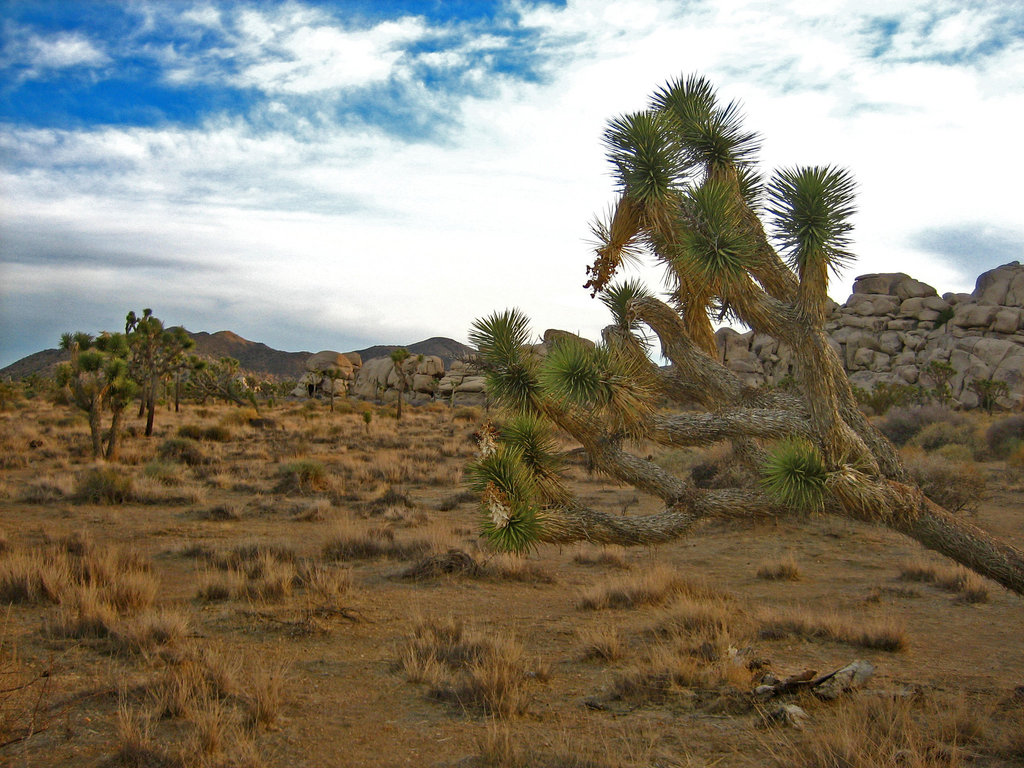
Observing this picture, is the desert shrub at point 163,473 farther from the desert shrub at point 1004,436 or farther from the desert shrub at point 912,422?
the desert shrub at point 1004,436

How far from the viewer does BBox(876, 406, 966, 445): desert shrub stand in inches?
948

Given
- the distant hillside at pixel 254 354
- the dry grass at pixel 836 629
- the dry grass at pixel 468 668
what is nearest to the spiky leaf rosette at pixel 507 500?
the dry grass at pixel 468 668

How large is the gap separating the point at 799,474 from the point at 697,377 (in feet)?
4.99

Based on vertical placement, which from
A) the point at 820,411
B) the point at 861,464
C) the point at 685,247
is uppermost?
the point at 685,247

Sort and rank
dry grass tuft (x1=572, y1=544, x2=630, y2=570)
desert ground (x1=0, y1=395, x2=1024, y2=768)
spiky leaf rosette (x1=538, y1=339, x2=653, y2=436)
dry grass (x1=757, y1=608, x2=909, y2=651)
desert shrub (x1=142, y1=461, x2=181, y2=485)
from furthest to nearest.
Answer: desert shrub (x1=142, y1=461, x2=181, y2=485) < dry grass tuft (x1=572, y1=544, x2=630, y2=570) < dry grass (x1=757, y1=608, x2=909, y2=651) < spiky leaf rosette (x1=538, y1=339, x2=653, y2=436) < desert ground (x1=0, y1=395, x2=1024, y2=768)

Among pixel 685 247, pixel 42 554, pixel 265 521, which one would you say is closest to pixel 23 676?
pixel 42 554

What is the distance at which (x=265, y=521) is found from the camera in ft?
44.0

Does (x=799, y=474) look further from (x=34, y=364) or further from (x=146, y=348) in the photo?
(x=34, y=364)

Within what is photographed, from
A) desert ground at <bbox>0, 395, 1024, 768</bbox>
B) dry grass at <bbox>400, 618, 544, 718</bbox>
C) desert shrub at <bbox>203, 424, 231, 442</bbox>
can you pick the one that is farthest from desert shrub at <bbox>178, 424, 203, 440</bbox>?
dry grass at <bbox>400, 618, 544, 718</bbox>

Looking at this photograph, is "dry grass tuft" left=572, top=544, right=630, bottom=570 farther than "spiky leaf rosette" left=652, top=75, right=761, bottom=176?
Yes

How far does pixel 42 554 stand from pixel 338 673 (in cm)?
543

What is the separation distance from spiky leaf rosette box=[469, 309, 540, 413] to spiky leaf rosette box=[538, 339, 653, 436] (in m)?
0.29

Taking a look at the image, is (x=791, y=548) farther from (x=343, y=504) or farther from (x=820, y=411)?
(x=343, y=504)

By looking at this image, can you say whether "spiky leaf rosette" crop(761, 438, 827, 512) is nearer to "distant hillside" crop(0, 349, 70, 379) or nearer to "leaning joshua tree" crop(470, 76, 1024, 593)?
"leaning joshua tree" crop(470, 76, 1024, 593)
